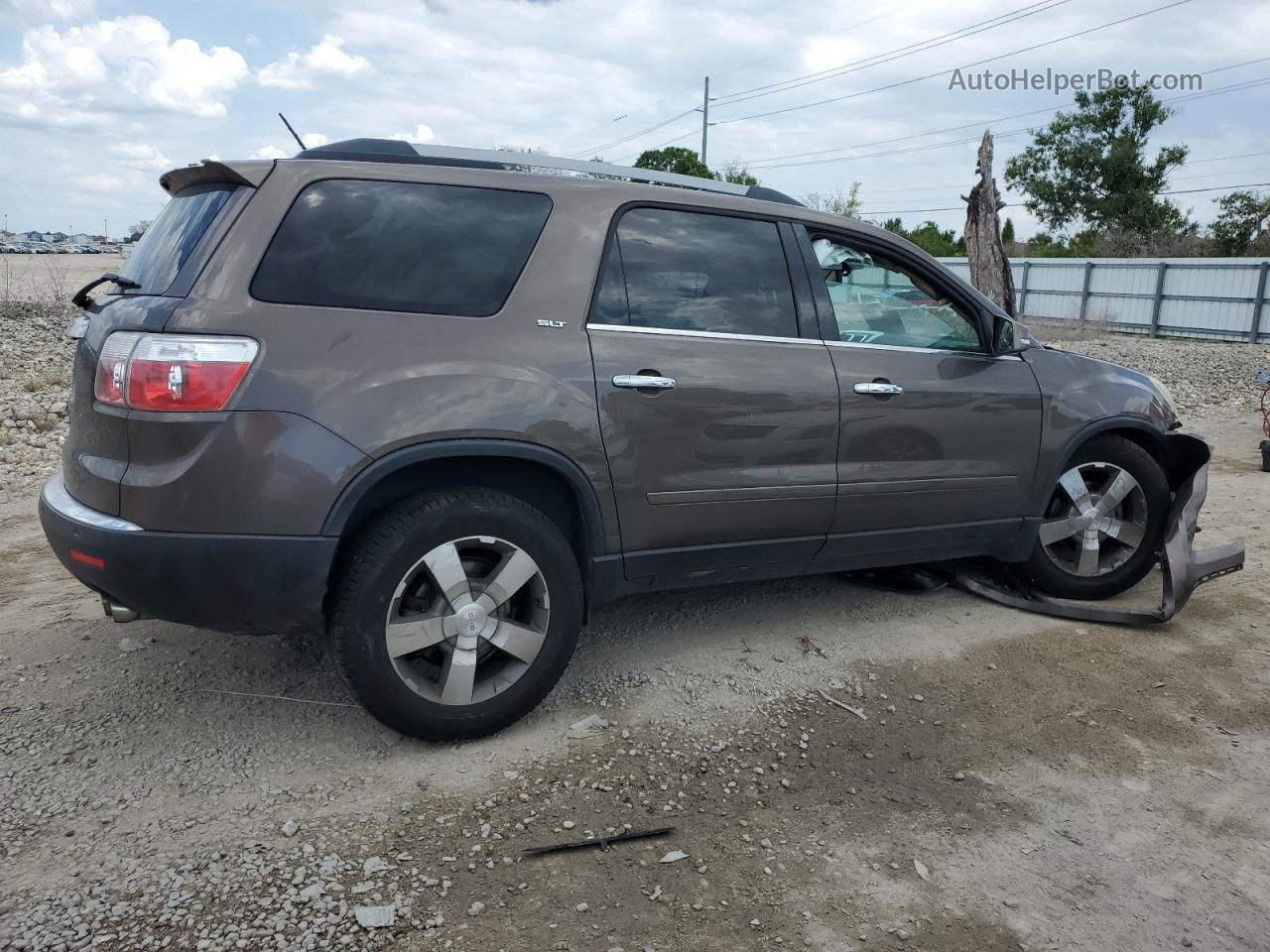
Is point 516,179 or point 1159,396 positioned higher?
point 516,179

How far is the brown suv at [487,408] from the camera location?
2.81 m

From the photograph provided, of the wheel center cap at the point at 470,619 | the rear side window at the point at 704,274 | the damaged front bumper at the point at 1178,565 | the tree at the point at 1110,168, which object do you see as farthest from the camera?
the tree at the point at 1110,168

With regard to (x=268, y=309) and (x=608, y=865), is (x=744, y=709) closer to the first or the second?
(x=608, y=865)

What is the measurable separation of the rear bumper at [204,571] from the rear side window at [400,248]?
742mm

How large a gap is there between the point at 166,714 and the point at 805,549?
244 cm

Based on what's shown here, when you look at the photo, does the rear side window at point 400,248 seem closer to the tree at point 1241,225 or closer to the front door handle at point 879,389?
the front door handle at point 879,389

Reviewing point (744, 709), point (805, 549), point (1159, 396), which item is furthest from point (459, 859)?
A: point (1159, 396)

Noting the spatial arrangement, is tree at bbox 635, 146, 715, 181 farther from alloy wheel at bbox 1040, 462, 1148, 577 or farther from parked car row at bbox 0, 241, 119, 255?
alloy wheel at bbox 1040, 462, 1148, 577

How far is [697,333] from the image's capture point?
11.6ft

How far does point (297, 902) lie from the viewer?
244 cm

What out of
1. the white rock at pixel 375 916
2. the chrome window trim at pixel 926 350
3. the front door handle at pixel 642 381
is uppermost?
the chrome window trim at pixel 926 350

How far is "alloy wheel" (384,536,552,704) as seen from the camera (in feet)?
9.94

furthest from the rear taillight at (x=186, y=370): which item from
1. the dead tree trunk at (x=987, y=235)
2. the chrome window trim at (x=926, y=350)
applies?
the dead tree trunk at (x=987, y=235)

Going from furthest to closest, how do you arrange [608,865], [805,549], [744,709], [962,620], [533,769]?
[962,620], [805,549], [744,709], [533,769], [608,865]
